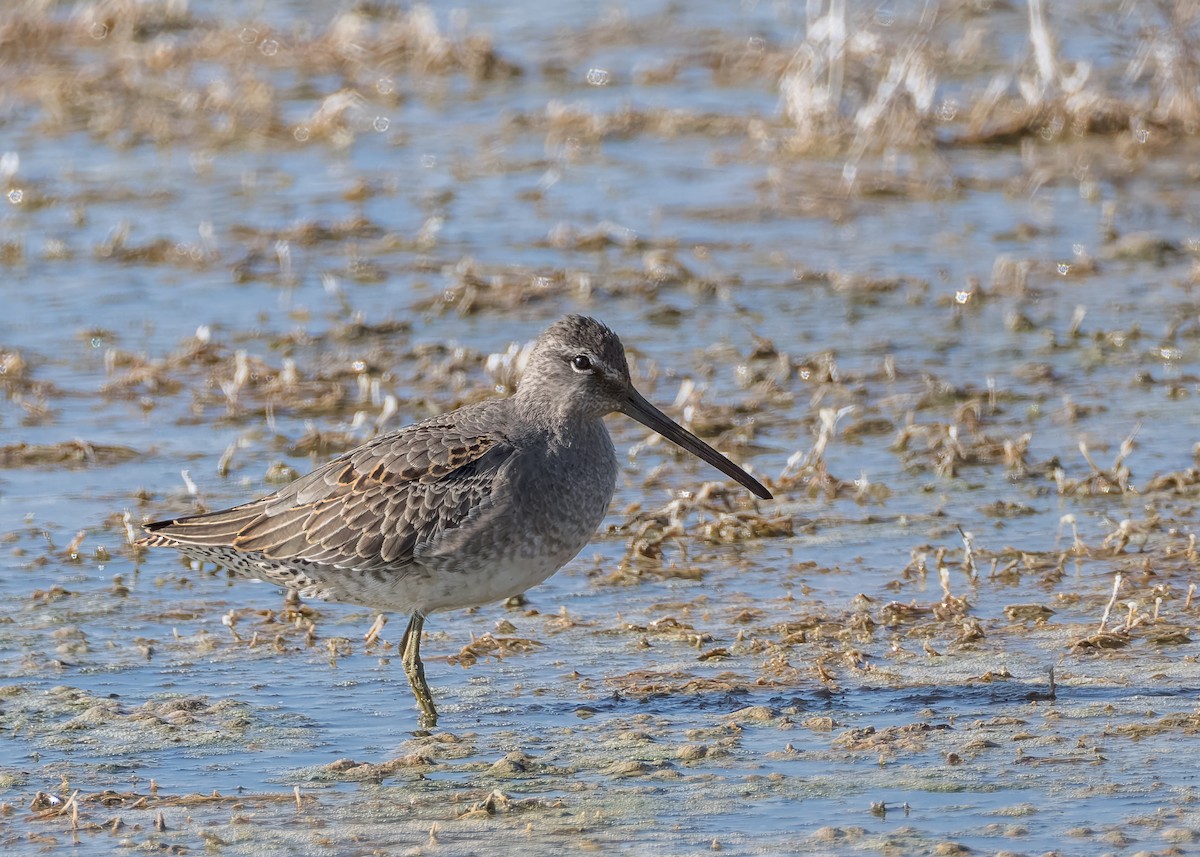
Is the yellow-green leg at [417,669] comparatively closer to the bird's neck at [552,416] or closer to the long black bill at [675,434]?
the bird's neck at [552,416]

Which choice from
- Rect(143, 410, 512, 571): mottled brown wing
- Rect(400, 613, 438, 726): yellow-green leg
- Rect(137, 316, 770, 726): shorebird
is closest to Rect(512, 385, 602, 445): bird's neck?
Rect(137, 316, 770, 726): shorebird

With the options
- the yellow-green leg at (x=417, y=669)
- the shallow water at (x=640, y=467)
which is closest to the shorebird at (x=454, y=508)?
the yellow-green leg at (x=417, y=669)

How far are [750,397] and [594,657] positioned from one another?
260 centimetres

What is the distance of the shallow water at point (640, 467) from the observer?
460 cm

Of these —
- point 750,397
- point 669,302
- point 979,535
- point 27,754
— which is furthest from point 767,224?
point 27,754

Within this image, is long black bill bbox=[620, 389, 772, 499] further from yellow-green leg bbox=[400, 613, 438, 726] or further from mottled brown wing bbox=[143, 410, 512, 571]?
yellow-green leg bbox=[400, 613, 438, 726]

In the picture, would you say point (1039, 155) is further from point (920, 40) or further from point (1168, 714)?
point (1168, 714)

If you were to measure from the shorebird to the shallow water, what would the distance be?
0.31 meters

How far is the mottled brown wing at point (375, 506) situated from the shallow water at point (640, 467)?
38 centimetres

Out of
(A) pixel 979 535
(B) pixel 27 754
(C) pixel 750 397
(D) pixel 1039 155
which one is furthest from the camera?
(D) pixel 1039 155

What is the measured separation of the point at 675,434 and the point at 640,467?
1593mm

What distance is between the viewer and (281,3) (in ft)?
52.1

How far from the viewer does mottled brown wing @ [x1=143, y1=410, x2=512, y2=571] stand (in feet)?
17.1

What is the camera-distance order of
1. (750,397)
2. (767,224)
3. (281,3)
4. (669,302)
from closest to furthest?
(750,397)
(669,302)
(767,224)
(281,3)
